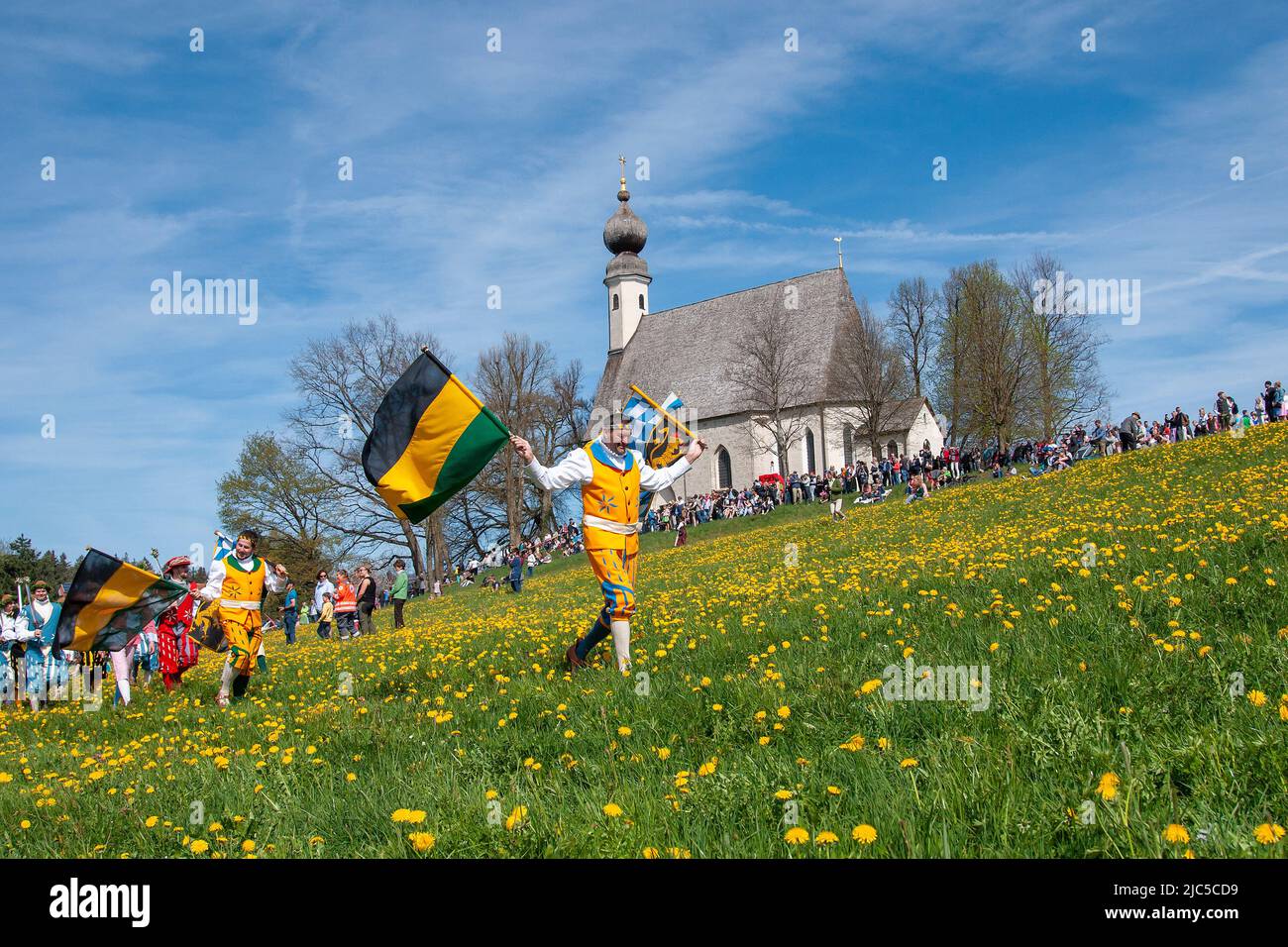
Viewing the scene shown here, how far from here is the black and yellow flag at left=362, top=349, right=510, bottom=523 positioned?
797 cm

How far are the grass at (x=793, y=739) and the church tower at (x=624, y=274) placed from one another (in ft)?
241

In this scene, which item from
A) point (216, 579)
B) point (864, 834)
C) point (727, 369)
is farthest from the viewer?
point (727, 369)

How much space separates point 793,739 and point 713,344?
69.6m

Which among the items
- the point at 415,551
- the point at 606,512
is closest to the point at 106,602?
the point at 606,512

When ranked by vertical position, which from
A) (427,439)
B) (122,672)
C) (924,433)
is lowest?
(122,672)

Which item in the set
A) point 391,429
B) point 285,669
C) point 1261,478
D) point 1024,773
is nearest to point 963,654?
point 1024,773

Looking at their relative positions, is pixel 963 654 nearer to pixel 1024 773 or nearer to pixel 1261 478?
pixel 1024 773

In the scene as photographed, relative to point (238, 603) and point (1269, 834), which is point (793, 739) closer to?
point (1269, 834)

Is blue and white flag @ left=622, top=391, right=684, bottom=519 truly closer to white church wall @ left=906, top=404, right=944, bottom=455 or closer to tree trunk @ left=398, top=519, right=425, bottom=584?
tree trunk @ left=398, top=519, right=425, bottom=584

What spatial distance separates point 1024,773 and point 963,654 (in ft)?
7.73

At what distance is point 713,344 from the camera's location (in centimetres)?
7294

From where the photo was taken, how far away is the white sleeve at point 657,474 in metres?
8.34

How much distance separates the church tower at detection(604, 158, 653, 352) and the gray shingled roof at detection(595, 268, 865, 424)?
6.59 feet

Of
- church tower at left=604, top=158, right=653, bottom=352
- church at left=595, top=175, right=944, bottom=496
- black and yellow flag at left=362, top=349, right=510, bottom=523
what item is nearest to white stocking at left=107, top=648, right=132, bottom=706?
black and yellow flag at left=362, top=349, right=510, bottom=523
